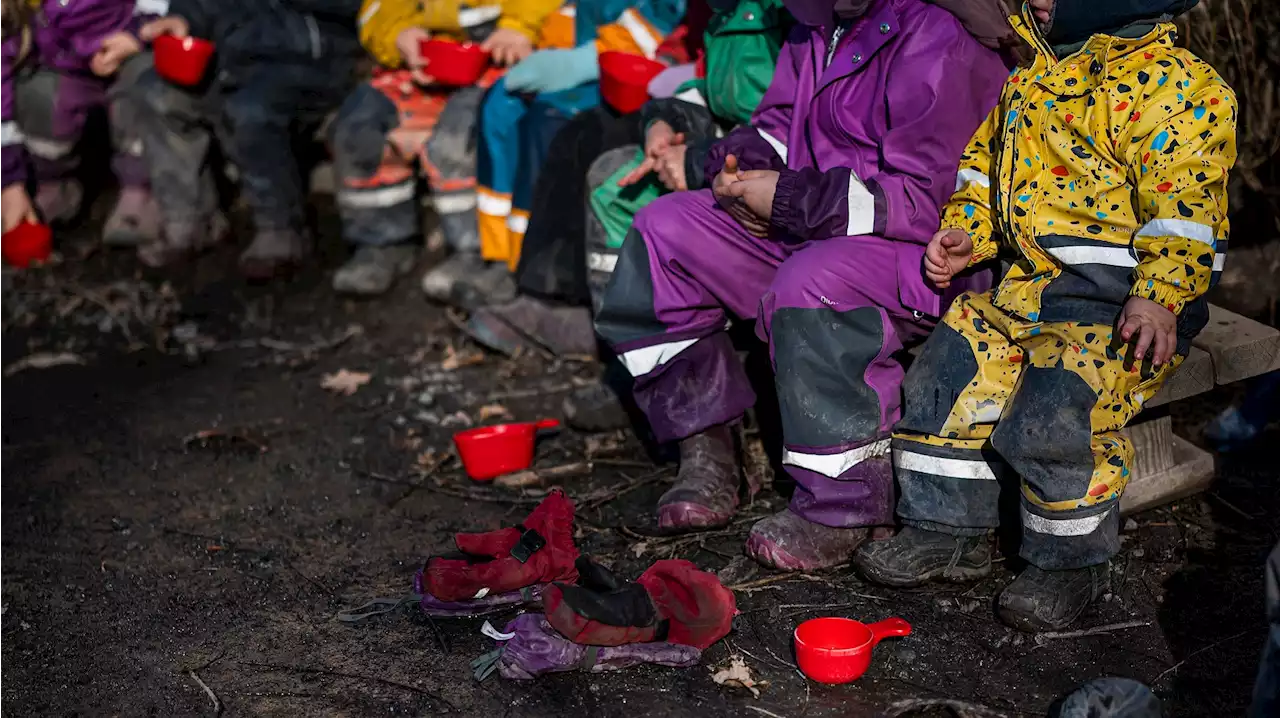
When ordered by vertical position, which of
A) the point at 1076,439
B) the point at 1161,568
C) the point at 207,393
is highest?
the point at 1076,439

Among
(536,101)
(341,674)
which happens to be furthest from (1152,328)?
(536,101)

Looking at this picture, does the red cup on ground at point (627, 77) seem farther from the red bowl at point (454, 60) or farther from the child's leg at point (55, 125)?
the child's leg at point (55, 125)

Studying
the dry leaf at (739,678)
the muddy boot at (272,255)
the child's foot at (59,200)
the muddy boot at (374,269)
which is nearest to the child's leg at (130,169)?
the child's foot at (59,200)

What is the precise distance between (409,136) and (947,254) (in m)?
3.33

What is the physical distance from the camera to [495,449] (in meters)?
4.11

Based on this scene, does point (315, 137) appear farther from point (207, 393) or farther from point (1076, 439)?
point (1076, 439)

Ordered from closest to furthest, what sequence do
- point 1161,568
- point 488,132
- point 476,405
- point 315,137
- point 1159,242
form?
point 1159,242 → point 1161,568 → point 476,405 → point 488,132 → point 315,137

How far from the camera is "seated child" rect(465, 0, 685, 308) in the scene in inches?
202

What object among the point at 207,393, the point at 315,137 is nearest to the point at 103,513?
the point at 207,393

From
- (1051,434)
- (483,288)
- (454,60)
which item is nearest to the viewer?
(1051,434)

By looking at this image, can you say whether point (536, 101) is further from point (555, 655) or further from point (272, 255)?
point (555, 655)

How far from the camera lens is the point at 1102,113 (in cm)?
304

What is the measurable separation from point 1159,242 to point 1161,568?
91cm

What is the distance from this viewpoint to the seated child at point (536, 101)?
5.14 meters
